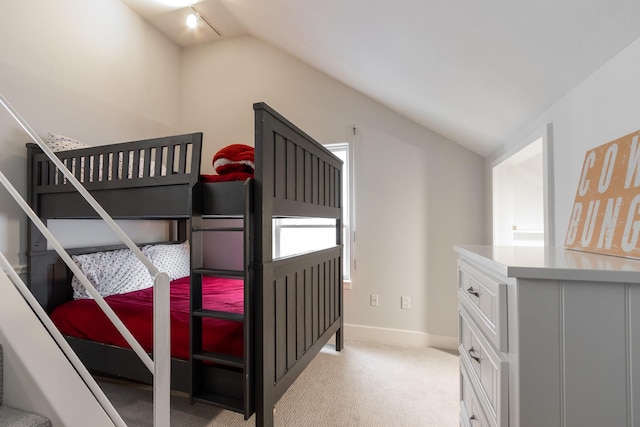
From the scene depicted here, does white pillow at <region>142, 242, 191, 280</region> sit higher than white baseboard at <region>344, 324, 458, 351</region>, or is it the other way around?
white pillow at <region>142, 242, 191, 280</region>

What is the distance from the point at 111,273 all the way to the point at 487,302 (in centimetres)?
256

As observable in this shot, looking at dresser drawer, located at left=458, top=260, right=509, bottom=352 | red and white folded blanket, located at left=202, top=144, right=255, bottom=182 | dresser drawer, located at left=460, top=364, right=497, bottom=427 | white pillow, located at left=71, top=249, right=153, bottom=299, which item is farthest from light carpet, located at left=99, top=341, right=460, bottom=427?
red and white folded blanket, located at left=202, top=144, right=255, bottom=182

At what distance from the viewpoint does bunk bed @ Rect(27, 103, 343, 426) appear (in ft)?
4.54

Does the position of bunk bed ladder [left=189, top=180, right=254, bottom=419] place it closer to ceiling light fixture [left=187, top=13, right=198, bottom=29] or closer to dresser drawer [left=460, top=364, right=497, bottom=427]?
dresser drawer [left=460, top=364, right=497, bottom=427]

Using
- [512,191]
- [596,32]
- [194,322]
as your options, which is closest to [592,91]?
[596,32]

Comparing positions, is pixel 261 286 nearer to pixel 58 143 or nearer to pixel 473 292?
pixel 473 292

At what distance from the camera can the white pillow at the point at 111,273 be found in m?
2.13

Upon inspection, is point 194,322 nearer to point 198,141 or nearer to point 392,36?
point 198,141

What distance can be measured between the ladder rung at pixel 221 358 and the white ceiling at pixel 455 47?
178cm

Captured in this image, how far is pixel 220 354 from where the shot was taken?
1.43m

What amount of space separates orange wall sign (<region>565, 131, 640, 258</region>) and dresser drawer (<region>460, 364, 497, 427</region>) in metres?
0.63

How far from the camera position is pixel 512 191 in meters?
2.30

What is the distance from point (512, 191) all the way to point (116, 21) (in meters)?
3.87

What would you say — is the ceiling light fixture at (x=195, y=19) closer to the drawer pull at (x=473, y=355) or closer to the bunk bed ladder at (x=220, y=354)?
the bunk bed ladder at (x=220, y=354)
